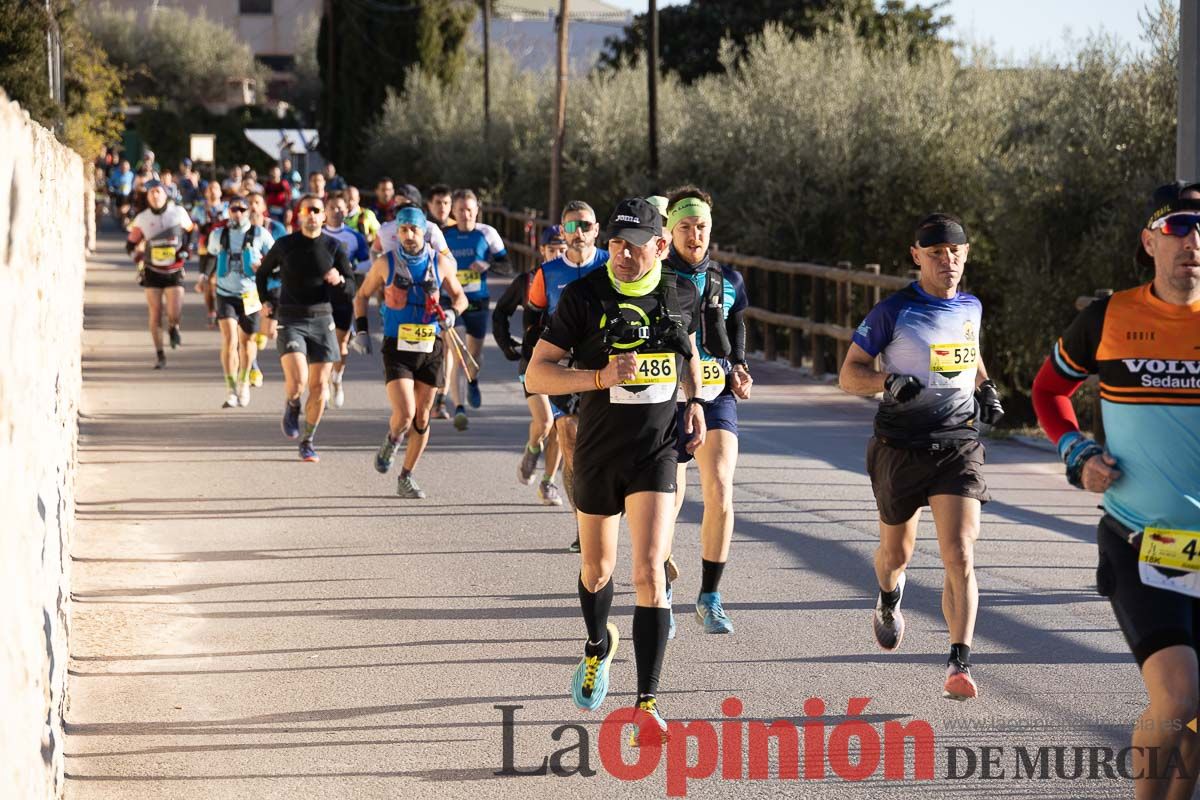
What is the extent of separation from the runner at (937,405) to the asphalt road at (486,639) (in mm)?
610

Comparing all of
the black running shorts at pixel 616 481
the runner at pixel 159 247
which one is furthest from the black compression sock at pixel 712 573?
the runner at pixel 159 247

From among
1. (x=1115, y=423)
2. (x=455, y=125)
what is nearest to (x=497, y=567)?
(x=1115, y=423)

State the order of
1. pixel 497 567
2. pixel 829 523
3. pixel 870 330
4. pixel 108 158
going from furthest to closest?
pixel 108 158 → pixel 829 523 → pixel 497 567 → pixel 870 330

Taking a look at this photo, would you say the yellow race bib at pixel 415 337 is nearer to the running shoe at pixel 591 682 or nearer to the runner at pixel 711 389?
the runner at pixel 711 389

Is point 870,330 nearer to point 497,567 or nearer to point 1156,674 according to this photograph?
point 1156,674

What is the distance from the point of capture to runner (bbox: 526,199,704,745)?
21.1ft

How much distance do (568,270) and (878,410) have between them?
2701 mm

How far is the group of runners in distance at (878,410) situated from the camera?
4910mm

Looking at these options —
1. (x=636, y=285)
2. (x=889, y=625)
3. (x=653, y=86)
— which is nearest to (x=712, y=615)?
(x=889, y=625)

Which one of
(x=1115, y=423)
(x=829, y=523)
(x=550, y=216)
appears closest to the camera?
(x=1115, y=423)

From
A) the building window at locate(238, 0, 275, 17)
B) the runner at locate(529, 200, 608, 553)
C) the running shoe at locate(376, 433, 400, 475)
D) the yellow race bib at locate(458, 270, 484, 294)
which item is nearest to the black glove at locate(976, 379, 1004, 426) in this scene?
the runner at locate(529, 200, 608, 553)

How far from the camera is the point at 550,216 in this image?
117 feet

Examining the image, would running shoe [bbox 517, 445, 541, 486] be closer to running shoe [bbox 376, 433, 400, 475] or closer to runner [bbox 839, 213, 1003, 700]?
running shoe [bbox 376, 433, 400, 475]

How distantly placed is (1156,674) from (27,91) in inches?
740
